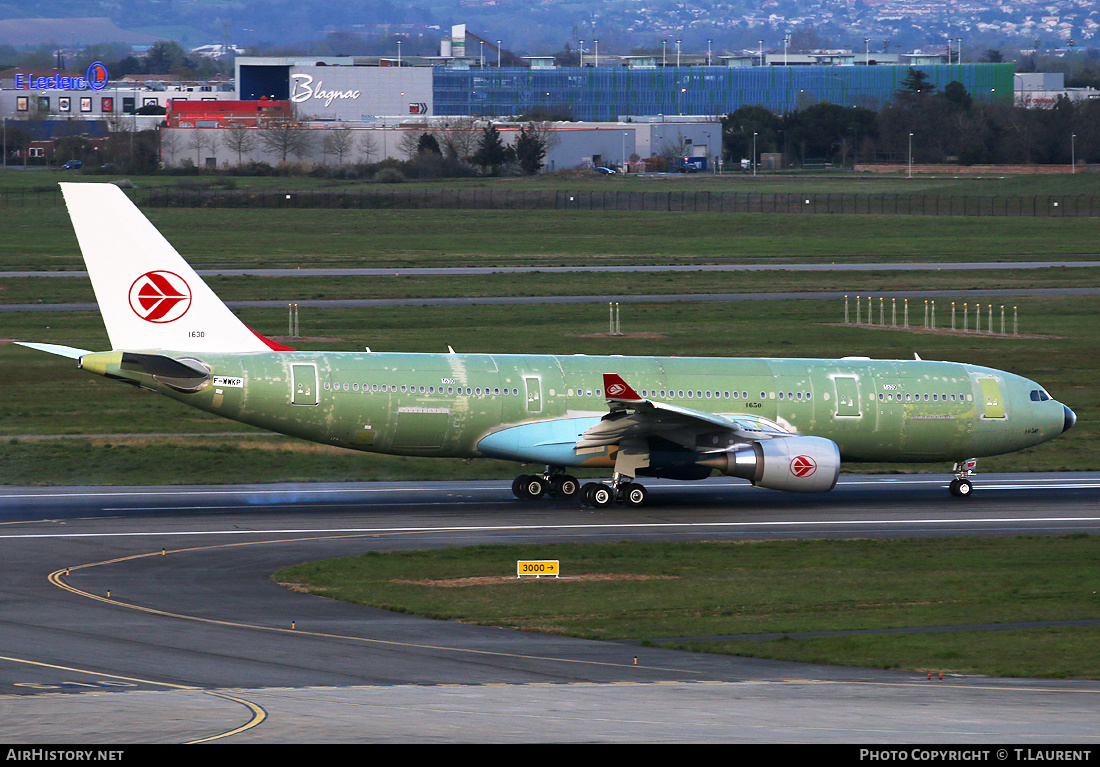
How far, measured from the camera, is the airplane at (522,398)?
34.9m

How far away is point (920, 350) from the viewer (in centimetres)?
6112

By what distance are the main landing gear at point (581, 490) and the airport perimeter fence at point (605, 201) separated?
3859 inches

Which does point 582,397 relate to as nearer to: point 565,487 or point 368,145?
point 565,487

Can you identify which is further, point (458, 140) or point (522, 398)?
point (458, 140)

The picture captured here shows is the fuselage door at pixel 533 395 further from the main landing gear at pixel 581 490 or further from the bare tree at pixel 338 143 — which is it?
the bare tree at pixel 338 143

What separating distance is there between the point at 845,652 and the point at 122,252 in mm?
21693

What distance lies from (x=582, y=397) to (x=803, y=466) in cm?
609

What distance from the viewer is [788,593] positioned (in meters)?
26.8

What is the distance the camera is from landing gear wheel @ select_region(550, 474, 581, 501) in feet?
123

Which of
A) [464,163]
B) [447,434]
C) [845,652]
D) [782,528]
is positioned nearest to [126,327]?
[447,434]

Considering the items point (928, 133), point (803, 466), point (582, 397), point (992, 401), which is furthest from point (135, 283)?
point (928, 133)

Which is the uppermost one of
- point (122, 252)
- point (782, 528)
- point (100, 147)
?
point (100, 147)

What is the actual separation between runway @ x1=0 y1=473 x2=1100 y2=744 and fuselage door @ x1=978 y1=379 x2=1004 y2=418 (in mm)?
2361
